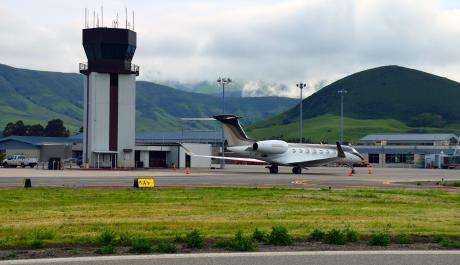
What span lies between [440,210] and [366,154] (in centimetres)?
12408

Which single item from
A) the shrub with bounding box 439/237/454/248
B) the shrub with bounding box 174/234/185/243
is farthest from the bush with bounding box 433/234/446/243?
the shrub with bounding box 174/234/185/243

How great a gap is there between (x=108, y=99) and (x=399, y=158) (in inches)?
2807

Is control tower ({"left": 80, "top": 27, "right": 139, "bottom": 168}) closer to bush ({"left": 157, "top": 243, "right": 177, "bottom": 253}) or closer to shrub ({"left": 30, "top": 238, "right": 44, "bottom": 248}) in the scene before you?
shrub ({"left": 30, "top": 238, "right": 44, "bottom": 248})

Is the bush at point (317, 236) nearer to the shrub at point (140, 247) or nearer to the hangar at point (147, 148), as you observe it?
the shrub at point (140, 247)

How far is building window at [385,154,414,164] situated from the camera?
142 meters

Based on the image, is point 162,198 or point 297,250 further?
point 162,198

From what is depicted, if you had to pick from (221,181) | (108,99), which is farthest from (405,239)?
(108,99)

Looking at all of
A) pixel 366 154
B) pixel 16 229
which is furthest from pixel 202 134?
pixel 16 229

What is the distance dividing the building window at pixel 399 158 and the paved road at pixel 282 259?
131126 mm

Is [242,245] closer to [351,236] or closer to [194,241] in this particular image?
[194,241]

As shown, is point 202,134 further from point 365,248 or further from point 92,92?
point 365,248

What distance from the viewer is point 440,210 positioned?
25.7m

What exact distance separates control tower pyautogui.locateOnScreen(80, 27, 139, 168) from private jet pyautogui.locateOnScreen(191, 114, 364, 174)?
81.2 ft

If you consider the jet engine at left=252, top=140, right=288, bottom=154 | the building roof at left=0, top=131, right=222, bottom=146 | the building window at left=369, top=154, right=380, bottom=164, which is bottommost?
the building window at left=369, top=154, right=380, bottom=164
